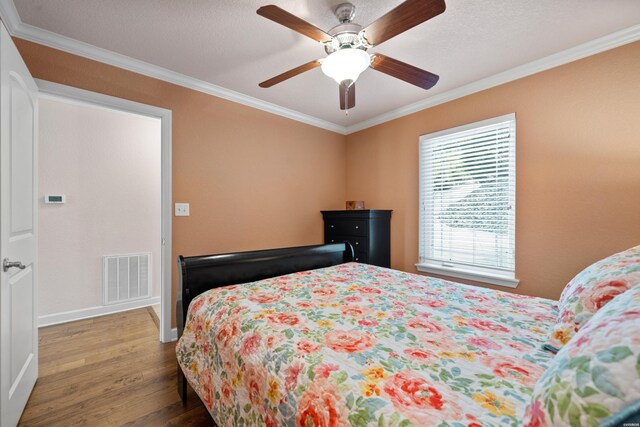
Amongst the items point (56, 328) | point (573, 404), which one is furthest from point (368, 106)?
point (56, 328)

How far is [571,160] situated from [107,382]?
12.7ft

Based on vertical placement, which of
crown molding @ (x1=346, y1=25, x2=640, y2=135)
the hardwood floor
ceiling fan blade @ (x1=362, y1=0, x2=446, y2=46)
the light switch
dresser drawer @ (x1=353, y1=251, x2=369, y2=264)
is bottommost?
the hardwood floor

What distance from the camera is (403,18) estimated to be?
137cm

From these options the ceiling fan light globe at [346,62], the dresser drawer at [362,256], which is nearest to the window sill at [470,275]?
the dresser drawer at [362,256]

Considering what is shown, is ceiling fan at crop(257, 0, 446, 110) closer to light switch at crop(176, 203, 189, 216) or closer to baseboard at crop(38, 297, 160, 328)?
light switch at crop(176, 203, 189, 216)

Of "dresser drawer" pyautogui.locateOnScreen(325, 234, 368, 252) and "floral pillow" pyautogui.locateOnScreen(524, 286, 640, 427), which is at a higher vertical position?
"floral pillow" pyautogui.locateOnScreen(524, 286, 640, 427)

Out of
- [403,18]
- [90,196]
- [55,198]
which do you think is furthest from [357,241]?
[55,198]

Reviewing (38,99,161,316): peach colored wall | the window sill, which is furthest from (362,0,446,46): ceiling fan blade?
(38,99,161,316): peach colored wall

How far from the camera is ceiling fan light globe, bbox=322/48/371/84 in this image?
1.60m

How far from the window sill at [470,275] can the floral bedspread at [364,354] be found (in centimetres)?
115

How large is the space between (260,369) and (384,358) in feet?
1.44

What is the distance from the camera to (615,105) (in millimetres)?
2018

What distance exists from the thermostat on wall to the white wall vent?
758 millimetres

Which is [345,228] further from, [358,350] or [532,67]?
[358,350]
